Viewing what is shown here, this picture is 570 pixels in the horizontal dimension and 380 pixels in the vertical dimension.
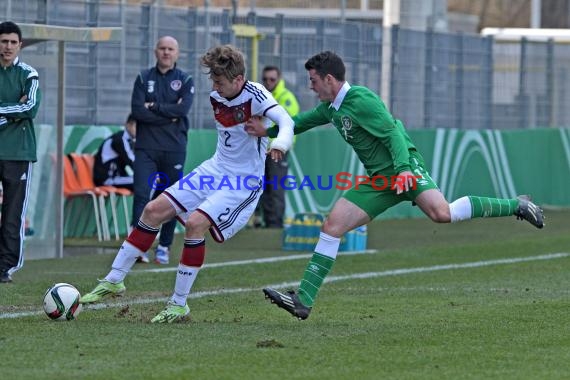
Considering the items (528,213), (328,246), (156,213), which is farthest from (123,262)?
(528,213)

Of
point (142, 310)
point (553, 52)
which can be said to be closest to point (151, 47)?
point (142, 310)

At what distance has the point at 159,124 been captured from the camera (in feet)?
46.8

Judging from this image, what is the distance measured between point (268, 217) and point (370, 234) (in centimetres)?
142

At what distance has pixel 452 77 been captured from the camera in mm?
24281

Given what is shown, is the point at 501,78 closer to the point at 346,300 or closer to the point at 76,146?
the point at 76,146

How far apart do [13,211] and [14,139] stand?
620 millimetres

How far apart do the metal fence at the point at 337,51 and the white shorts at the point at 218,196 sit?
595 centimetres

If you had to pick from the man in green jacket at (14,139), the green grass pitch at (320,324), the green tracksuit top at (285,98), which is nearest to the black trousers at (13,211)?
the man in green jacket at (14,139)

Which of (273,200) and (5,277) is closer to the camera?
(5,277)

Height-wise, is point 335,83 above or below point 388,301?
above

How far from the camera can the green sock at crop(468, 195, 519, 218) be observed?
1002 centimetres

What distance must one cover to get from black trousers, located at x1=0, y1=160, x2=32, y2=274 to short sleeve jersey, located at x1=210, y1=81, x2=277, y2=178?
123 inches

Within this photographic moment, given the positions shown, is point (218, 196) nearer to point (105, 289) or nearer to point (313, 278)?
point (313, 278)

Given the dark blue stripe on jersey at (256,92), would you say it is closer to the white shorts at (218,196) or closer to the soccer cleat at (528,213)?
the white shorts at (218,196)
